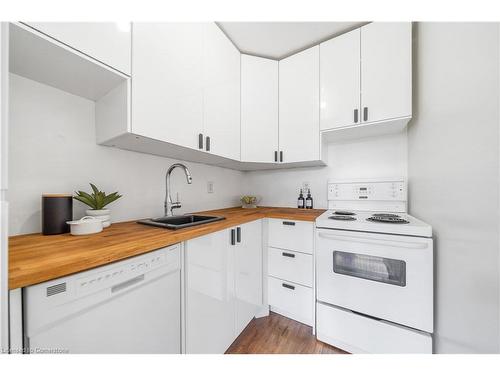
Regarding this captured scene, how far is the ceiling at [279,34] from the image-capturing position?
4.68ft

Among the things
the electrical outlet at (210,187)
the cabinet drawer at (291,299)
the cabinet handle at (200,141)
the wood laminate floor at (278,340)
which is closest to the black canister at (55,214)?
the cabinet handle at (200,141)

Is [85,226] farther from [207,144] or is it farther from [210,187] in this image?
[210,187]

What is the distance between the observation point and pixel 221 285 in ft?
3.60

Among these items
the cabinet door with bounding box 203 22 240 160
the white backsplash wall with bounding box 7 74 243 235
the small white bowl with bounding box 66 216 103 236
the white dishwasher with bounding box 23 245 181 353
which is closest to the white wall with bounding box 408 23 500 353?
the white dishwasher with bounding box 23 245 181 353

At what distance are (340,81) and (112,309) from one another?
6.38 ft

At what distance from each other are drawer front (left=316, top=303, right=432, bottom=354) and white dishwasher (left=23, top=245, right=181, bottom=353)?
984mm

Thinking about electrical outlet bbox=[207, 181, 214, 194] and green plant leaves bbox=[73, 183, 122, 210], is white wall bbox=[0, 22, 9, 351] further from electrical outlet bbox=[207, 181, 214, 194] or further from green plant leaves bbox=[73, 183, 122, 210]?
electrical outlet bbox=[207, 181, 214, 194]

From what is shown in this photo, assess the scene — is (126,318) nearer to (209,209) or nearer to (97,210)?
(97,210)

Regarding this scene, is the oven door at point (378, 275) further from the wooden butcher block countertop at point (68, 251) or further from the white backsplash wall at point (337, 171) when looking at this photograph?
the wooden butcher block countertop at point (68, 251)

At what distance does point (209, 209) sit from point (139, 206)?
70 centimetres

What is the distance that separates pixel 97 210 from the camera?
98cm

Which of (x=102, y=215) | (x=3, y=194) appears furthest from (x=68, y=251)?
(x=102, y=215)
